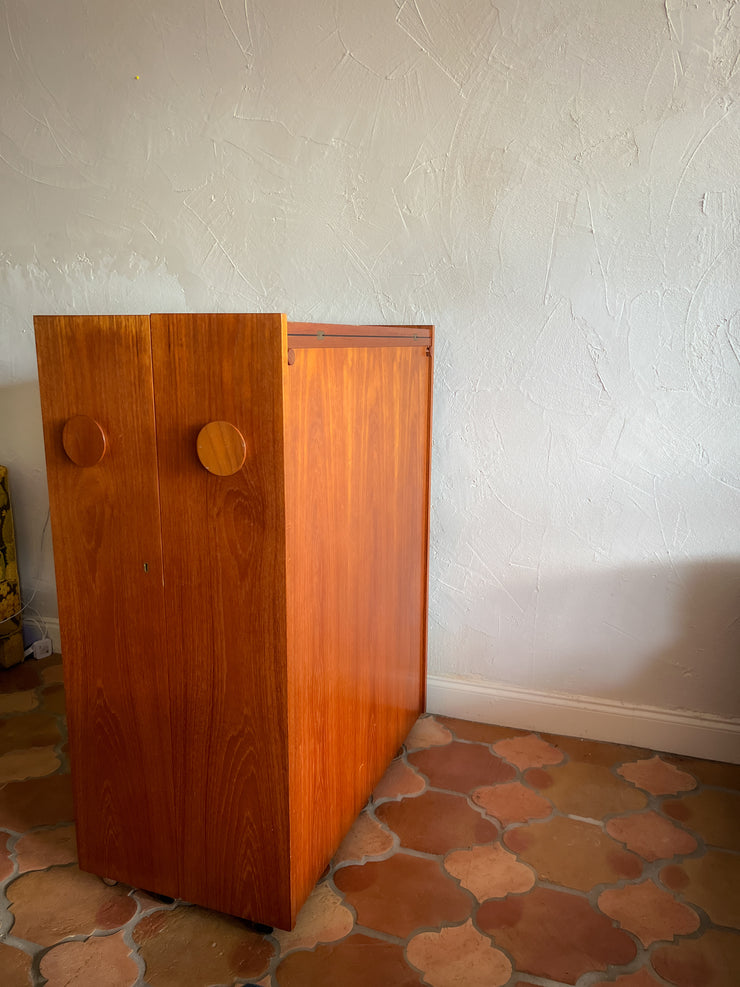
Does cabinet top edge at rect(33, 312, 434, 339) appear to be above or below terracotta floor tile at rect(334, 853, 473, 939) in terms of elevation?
above

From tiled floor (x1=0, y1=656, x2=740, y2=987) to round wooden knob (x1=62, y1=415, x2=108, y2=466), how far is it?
0.88 metres

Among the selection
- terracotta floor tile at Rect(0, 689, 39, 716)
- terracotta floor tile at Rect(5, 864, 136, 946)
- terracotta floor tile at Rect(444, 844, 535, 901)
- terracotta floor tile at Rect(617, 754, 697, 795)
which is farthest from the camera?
terracotta floor tile at Rect(0, 689, 39, 716)

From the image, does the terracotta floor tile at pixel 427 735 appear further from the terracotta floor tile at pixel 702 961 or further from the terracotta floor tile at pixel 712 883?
the terracotta floor tile at pixel 702 961

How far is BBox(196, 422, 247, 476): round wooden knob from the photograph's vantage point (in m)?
1.17

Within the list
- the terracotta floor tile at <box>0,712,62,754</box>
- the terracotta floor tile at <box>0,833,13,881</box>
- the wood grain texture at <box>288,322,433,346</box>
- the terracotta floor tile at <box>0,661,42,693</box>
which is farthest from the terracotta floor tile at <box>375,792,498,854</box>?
the terracotta floor tile at <box>0,661,42,693</box>

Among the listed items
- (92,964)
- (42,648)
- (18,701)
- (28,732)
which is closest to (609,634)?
(92,964)

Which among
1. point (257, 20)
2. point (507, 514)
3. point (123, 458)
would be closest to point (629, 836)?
point (507, 514)

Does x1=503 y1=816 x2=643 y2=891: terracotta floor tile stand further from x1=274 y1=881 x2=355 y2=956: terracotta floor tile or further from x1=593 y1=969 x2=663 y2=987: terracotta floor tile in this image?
x1=274 y1=881 x2=355 y2=956: terracotta floor tile

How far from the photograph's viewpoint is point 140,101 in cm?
208

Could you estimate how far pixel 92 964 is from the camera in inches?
50.6

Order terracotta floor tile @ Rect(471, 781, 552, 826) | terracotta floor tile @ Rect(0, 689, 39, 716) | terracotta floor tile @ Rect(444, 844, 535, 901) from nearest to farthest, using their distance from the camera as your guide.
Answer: terracotta floor tile @ Rect(444, 844, 535, 901) < terracotta floor tile @ Rect(471, 781, 552, 826) < terracotta floor tile @ Rect(0, 689, 39, 716)

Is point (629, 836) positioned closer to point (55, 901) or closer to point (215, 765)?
point (215, 765)

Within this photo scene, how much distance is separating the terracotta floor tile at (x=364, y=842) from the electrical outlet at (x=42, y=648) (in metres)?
1.39

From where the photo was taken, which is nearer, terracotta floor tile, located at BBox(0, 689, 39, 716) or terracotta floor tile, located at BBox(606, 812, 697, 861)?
terracotta floor tile, located at BBox(606, 812, 697, 861)
